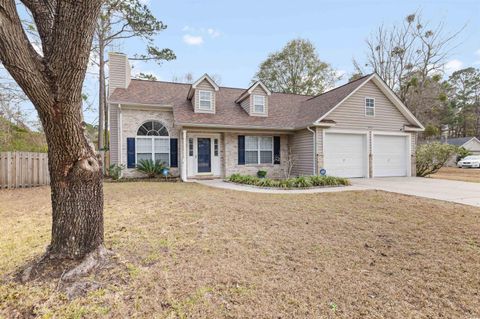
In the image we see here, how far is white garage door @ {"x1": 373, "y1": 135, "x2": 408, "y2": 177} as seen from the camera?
13.1 meters

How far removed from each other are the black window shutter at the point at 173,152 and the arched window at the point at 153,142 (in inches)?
6.1

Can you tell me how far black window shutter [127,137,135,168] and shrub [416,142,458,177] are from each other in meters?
16.1

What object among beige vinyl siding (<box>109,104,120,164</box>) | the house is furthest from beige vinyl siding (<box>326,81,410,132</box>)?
the house

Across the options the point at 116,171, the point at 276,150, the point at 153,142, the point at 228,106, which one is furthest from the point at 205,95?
the point at 116,171

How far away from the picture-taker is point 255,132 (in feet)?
43.4

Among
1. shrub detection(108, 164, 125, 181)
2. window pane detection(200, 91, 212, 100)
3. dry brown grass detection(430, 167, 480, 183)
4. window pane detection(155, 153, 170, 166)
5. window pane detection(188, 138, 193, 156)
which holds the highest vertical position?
window pane detection(200, 91, 212, 100)

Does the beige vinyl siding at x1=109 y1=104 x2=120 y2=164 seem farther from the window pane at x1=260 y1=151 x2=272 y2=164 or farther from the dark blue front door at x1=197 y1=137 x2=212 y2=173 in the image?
the window pane at x1=260 y1=151 x2=272 y2=164

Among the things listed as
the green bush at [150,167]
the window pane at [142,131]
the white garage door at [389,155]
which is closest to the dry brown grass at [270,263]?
the green bush at [150,167]

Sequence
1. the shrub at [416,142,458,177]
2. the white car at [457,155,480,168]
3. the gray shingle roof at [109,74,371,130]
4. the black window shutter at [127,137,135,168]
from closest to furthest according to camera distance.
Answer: the black window shutter at [127,137,135,168] < the gray shingle roof at [109,74,371,130] < the shrub at [416,142,458,177] < the white car at [457,155,480,168]

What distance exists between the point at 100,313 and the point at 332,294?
2.15m

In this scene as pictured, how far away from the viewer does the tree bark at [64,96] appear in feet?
7.42

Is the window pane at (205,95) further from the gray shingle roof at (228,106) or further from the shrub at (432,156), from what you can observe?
the shrub at (432,156)

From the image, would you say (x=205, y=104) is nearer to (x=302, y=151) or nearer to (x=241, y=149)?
(x=241, y=149)

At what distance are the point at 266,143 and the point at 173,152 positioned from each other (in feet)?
17.0
